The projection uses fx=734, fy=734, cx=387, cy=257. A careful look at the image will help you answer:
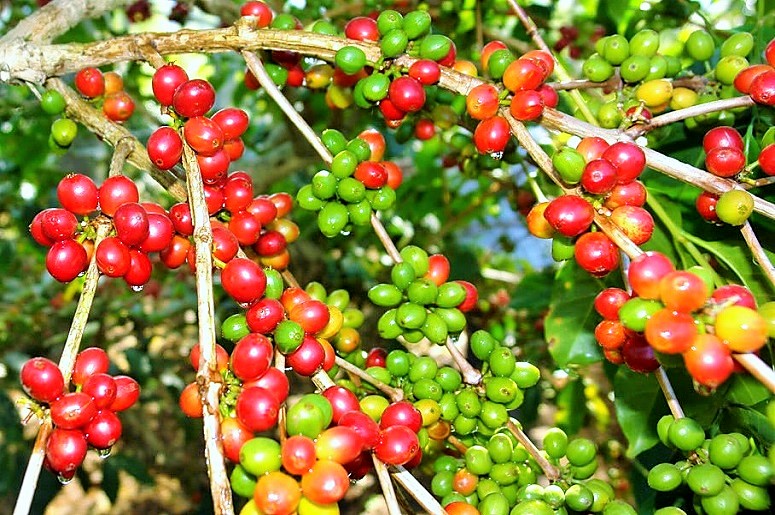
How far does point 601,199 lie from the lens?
108 cm

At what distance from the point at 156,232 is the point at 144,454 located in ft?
9.48

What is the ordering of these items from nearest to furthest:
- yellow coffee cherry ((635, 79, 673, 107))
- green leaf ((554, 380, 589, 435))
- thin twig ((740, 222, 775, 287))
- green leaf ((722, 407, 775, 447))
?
1. thin twig ((740, 222, 775, 287))
2. green leaf ((722, 407, 775, 447))
3. yellow coffee cherry ((635, 79, 673, 107))
4. green leaf ((554, 380, 589, 435))

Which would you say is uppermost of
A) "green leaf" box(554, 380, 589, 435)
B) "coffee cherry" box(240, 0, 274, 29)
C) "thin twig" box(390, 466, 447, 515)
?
"coffee cherry" box(240, 0, 274, 29)

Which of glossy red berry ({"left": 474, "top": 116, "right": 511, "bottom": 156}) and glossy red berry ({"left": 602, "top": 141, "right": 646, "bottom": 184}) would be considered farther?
glossy red berry ({"left": 474, "top": 116, "right": 511, "bottom": 156})

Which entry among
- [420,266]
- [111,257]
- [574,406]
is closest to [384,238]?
[420,266]

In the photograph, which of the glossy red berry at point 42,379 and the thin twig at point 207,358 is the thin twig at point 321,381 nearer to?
the thin twig at point 207,358

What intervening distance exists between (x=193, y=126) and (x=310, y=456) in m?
0.55

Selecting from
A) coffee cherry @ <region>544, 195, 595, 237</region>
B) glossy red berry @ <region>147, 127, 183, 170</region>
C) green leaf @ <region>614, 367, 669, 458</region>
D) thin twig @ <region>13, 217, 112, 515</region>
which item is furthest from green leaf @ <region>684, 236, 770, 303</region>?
thin twig @ <region>13, 217, 112, 515</region>

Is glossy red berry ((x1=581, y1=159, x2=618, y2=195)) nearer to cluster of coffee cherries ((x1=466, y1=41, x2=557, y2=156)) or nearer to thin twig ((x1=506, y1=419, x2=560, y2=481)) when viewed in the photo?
cluster of coffee cherries ((x1=466, y1=41, x2=557, y2=156))

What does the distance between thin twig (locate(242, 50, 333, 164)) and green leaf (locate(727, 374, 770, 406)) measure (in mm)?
807

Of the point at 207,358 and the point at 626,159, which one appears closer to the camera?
the point at 207,358

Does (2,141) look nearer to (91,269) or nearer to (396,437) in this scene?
(91,269)

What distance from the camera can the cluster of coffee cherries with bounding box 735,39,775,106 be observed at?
113 cm

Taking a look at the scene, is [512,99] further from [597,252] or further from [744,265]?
[744,265]
